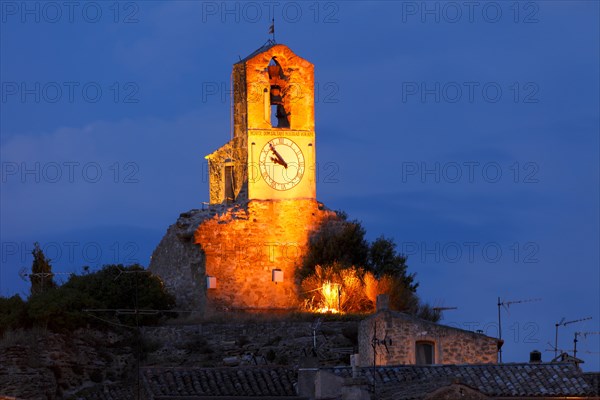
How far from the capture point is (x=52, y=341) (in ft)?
180

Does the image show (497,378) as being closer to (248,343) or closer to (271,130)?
(248,343)

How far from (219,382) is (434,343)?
6.08 meters

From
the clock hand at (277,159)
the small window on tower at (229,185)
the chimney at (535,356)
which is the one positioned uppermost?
the clock hand at (277,159)

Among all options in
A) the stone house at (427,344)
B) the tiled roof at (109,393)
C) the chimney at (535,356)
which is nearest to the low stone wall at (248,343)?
the tiled roof at (109,393)

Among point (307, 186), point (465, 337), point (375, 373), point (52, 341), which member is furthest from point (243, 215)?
point (375, 373)

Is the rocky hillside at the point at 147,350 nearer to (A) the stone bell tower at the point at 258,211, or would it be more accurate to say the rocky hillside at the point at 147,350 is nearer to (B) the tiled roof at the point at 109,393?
(B) the tiled roof at the point at 109,393

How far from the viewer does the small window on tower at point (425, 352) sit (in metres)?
49.9

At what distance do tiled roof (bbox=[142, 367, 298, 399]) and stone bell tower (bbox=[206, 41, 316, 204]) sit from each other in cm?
1274

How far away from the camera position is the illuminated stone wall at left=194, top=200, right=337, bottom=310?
5991 centimetres

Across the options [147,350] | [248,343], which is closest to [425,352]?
[248,343]

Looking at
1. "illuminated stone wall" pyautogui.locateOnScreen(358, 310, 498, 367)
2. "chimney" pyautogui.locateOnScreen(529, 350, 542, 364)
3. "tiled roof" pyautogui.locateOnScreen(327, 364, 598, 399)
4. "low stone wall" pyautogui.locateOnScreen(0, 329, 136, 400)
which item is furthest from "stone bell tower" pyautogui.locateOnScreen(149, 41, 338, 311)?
"tiled roof" pyautogui.locateOnScreen(327, 364, 598, 399)

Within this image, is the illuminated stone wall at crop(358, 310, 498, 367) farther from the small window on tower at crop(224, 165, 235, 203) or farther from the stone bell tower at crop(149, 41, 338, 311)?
the small window on tower at crop(224, 165, 235, 203)

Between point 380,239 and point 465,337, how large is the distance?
12.5 m

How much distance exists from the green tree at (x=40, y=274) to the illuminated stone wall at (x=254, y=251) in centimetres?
540
